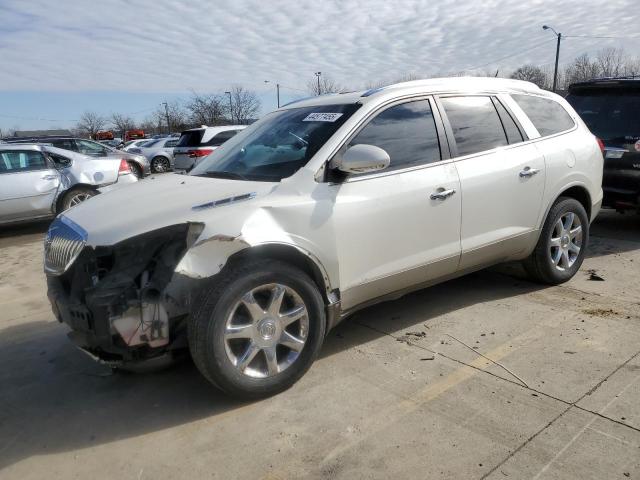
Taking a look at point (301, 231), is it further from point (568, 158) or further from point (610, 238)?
point (610, 238)

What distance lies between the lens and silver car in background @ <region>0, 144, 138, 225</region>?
8.65 metres

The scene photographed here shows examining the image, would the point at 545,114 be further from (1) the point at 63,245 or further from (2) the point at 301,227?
(1) the point at 63,245

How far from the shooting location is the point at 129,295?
2.82 metres

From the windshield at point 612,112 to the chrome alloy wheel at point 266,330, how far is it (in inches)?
206

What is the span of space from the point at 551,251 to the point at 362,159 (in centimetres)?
246

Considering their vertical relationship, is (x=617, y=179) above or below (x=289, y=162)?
below

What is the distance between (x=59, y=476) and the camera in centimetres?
257

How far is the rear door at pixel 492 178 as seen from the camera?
3.88m

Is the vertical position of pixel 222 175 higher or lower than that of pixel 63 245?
higher

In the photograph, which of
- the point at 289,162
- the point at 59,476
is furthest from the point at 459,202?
the point at 59,476

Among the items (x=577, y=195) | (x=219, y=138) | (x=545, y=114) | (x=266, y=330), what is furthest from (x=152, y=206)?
(x=219, y=138)

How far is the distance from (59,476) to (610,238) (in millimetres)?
6524

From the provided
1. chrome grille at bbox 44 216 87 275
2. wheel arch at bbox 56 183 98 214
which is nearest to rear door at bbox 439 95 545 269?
chrome grille at bbox 44 216 87 275

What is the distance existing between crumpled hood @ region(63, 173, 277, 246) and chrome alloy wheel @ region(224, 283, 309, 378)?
1.81 feet
